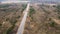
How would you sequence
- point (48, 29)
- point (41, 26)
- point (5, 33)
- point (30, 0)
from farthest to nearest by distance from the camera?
1. point (30, 0)
2. point (41, 26)
3. point (48, 29)
4. point (5, 33)

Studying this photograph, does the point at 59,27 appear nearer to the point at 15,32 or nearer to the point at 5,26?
the point at 15,32

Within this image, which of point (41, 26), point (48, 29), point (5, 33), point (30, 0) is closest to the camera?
point (5, 33)

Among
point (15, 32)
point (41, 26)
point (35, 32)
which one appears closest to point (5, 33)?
point (15, 32)

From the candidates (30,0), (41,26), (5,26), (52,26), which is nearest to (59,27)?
(52,26)

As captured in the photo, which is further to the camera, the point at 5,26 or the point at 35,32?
the point at 5,26

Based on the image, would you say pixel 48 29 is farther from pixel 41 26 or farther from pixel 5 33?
pixel 5 33

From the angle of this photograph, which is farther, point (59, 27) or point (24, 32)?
point (59, 27)

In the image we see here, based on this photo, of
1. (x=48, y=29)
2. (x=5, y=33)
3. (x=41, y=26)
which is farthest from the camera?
(x=41, y=26)

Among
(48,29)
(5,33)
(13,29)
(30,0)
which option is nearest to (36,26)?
(48,29)
